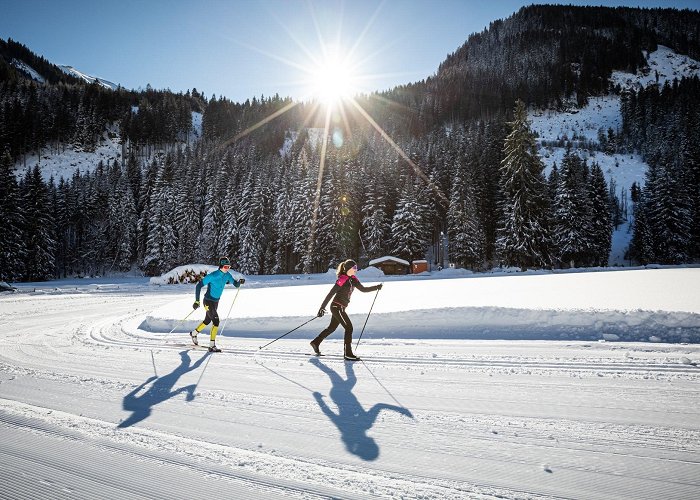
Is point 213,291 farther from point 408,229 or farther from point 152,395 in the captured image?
point 408,229

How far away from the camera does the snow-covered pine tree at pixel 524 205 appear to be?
32.1 m

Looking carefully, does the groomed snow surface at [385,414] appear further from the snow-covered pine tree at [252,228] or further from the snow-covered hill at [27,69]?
the snow-covered hill at [27,69]

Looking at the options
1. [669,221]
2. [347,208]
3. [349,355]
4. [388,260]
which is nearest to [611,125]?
[669,221]

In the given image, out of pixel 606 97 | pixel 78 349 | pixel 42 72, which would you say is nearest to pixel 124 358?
pixel 78 349

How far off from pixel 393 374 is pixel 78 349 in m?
7.32

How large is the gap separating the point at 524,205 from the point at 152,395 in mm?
33880

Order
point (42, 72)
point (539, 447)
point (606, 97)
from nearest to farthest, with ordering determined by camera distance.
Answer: point (539, 447)
point (606, 97)
point (42, 72)

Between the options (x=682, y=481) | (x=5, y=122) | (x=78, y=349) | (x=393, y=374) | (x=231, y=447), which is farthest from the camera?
(x=5, y=122)

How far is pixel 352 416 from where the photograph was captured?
3965mm

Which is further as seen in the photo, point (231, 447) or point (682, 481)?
point (231, 447)

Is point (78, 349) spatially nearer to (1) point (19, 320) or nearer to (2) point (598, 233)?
(1) point (19, 320)

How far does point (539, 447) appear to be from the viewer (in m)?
3.09

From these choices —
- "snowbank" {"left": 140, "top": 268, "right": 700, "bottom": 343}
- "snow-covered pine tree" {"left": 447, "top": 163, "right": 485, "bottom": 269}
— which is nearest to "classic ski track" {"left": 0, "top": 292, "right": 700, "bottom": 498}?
"snowbank" {"left": 140, "top": 268, "right": 700, "bottom": 343}

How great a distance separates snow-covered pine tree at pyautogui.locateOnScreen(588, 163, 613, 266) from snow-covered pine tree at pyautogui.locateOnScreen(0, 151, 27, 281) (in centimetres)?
6682
